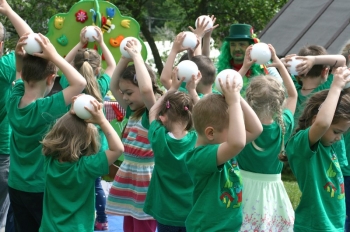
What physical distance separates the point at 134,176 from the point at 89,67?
3.15ft

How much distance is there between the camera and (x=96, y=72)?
561 cm

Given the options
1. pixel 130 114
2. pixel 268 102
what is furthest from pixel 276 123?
pixel 130 114

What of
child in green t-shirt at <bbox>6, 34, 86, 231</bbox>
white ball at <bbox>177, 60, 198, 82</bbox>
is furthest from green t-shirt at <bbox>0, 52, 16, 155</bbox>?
white ball at <bbox>177, 60, 198, 82</bbox>

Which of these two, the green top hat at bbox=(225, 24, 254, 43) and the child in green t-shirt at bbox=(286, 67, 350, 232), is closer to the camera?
the child in green t-shirt at bbox=(286, 67, 350, 232)

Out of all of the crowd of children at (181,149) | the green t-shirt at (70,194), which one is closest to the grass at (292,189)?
the crowd of children at (181,149)

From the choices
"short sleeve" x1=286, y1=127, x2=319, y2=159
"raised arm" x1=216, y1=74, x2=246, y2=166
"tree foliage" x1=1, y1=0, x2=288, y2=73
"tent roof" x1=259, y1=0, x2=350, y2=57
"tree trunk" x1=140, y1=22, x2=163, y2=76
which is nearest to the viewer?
"raised arm" x1=216, y1=74, x2=246, y2=166

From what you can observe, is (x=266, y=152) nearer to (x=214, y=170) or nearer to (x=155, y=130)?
(x=155, y=130)

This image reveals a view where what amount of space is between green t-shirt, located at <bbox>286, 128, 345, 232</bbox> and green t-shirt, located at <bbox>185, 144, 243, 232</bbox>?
50 cm

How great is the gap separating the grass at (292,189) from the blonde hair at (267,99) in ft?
9.49

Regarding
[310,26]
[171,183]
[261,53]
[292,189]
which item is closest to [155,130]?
[171,183]

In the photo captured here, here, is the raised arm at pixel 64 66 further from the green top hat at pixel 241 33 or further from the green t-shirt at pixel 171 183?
the green top hat at pixel 241 33

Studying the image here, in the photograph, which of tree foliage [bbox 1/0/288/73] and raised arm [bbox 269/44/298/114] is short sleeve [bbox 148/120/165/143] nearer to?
raised arm [bbox 269/44/298/114]

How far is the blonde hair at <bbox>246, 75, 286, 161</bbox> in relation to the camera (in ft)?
13.4

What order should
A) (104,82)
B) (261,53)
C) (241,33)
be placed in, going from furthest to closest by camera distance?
(241,33), (104,82), (261,53)
